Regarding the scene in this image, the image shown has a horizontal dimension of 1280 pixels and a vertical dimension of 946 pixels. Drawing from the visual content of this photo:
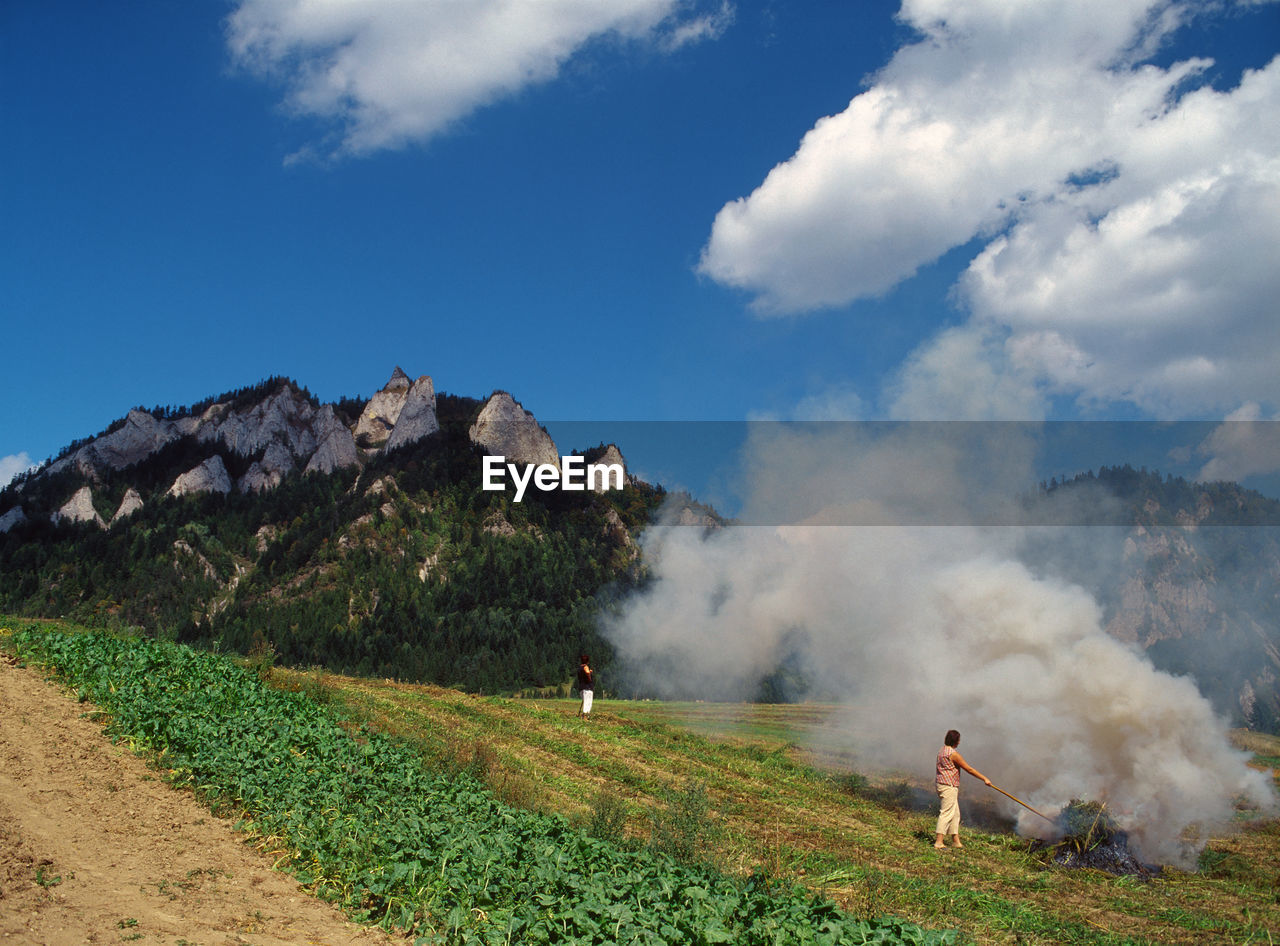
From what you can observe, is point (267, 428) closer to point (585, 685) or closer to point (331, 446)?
point (331, 446)

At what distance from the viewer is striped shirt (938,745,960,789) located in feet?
42.9

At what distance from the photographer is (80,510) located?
12538cm

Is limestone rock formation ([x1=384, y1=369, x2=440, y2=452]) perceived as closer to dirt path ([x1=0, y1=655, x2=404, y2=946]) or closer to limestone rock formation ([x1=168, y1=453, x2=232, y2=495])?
limestone rock formation ([x1=168, y1=453, x2=232, y2=495])

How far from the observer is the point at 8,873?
742 centimetres

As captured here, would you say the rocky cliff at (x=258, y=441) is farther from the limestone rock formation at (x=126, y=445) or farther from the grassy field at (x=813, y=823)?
the grassy field at (x=813, y=823)

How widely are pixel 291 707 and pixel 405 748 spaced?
3.16 m

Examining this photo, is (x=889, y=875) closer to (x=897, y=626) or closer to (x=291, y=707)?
(x=897, y=626)

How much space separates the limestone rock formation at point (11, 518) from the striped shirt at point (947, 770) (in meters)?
152

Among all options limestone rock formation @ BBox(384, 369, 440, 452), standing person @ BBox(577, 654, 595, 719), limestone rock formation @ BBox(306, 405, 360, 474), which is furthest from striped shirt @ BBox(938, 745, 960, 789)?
limestone rock formation @ BBox(306, 405, 360, 474)

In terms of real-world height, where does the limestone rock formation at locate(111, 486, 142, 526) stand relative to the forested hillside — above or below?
above

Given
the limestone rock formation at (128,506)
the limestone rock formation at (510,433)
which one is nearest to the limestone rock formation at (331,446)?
the limestone rock formation at (510,433)

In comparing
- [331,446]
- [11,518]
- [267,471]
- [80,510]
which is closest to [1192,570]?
[331,446]

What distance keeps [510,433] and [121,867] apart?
116m

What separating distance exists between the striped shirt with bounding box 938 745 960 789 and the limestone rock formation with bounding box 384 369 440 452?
392 feet
